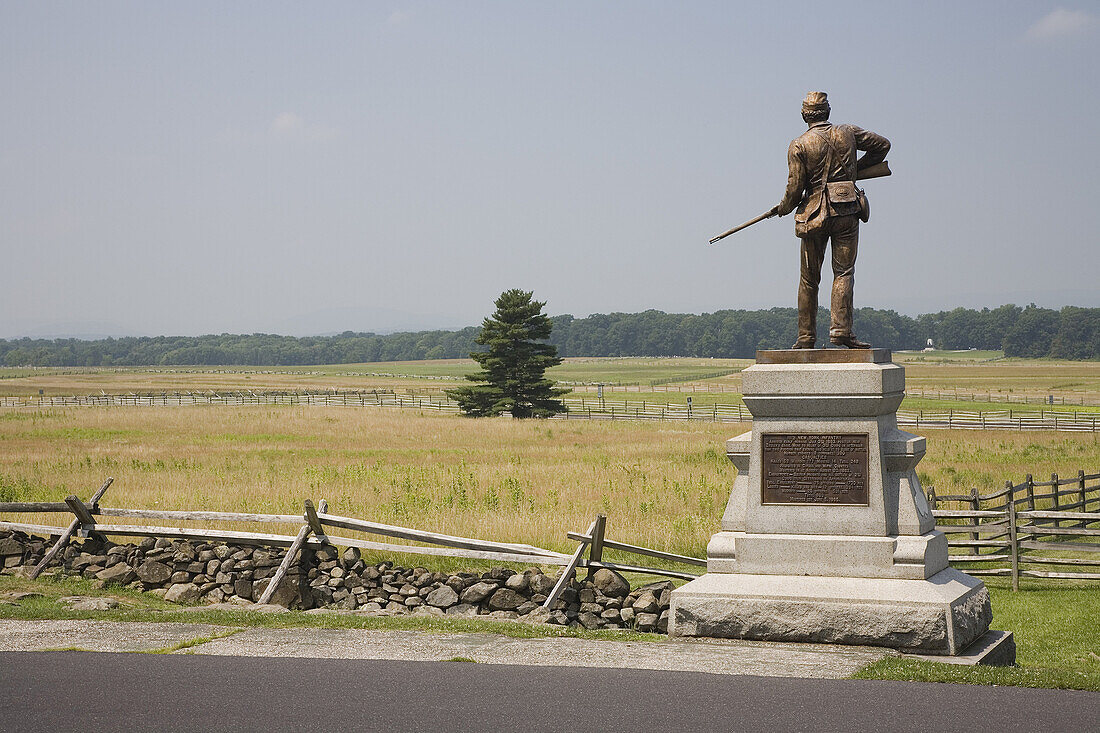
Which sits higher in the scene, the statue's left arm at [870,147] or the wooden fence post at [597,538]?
the statue's left arm at [870,147]

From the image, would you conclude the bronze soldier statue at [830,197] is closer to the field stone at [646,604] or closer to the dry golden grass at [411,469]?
the field stone at [646,604]

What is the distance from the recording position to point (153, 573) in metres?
13.3

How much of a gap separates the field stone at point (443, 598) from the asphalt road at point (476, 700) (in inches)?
176

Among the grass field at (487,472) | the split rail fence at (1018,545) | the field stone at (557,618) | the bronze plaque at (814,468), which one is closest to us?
the bronze plaque at (814,468)

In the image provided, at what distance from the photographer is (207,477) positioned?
2712 cm

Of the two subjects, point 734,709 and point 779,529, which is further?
point 779,529

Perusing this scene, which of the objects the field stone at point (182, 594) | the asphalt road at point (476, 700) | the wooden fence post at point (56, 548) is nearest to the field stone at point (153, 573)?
the field stone at point (182, 594)

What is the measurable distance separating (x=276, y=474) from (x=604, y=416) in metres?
36.9

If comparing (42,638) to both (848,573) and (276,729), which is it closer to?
(276,729)

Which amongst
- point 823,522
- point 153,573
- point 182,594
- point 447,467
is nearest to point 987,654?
point 823,522

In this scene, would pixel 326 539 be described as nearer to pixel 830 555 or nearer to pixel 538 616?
pixel 538 616

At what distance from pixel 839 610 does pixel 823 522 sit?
0.84 m

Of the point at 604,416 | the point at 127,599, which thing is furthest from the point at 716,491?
the point at 604,416

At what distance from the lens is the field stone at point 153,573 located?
523 inches
